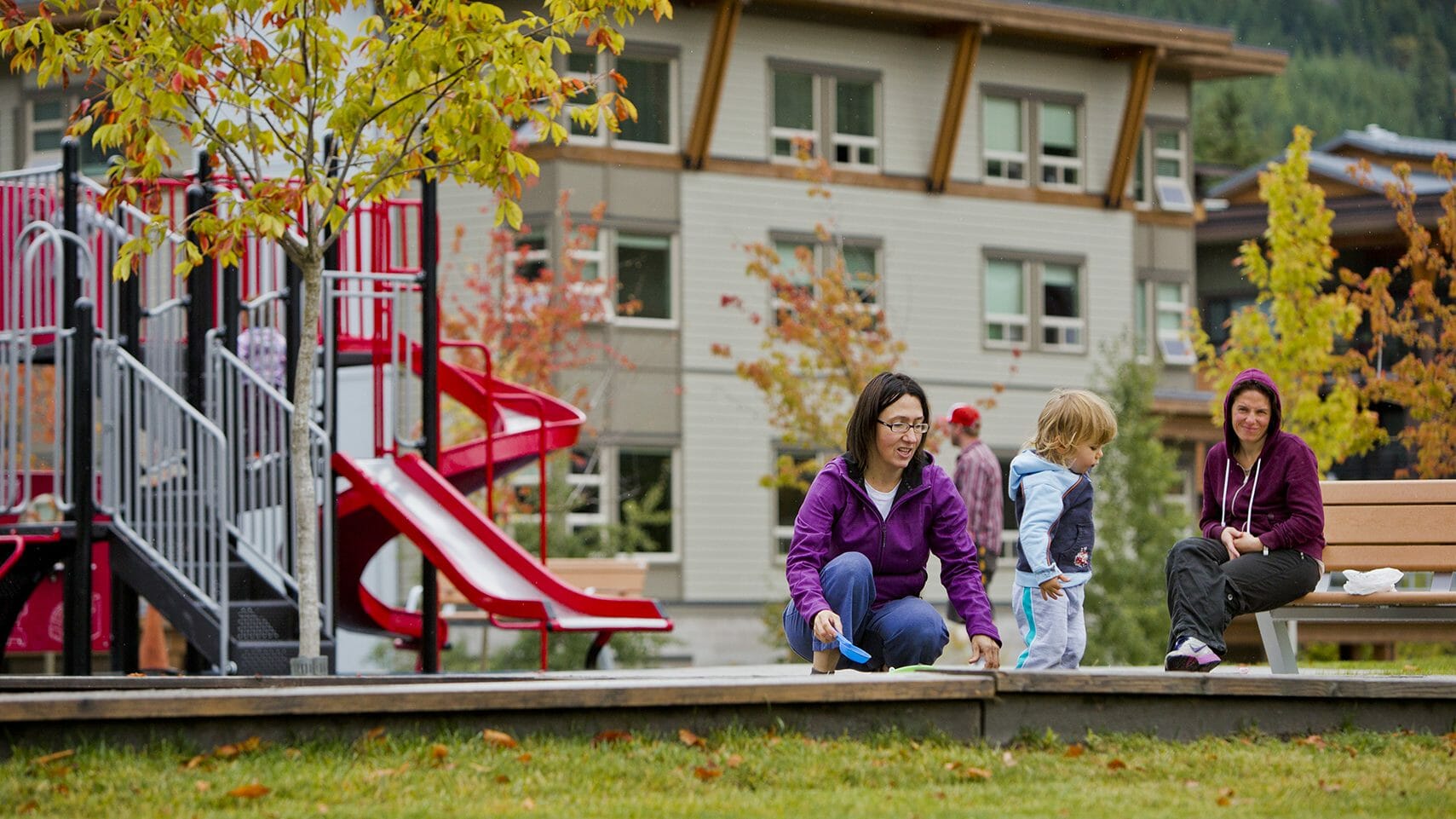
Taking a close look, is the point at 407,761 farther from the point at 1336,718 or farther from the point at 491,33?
the point at 491,33

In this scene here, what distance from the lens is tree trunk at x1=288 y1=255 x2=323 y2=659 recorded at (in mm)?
11695

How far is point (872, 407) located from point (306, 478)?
17.0 feet

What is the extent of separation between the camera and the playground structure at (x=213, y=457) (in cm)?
1246

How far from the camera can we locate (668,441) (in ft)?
115

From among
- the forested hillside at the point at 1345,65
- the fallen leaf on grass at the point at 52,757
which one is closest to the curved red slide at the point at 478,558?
the fallen leaf on grass at the point at 52,757

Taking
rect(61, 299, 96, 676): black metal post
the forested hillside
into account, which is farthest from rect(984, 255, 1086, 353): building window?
the forested hillside

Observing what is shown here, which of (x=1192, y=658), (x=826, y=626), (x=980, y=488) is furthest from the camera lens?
(x=980, y=488)

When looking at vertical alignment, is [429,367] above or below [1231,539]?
above

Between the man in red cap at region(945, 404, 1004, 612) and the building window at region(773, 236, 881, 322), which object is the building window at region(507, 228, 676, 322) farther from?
the man in red cap at region(945, 404, 1004, 612)

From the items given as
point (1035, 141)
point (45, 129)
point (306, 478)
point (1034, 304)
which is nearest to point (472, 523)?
point (306, 478)

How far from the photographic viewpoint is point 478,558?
13.7 metres

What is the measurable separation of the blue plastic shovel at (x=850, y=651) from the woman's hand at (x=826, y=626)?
6 cm

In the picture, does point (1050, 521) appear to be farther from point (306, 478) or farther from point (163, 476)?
point (163, 476)

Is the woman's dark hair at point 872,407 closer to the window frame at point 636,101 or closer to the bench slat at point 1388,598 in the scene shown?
the bench slat at point 1388,598
